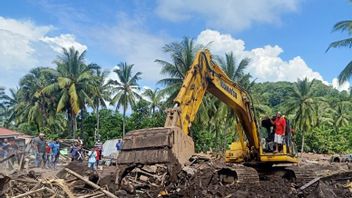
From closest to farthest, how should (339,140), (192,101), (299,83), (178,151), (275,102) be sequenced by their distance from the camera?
(178,151)
(192,101)
(299,83)
(339,140)
(275,102)

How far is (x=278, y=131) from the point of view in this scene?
13180 mm

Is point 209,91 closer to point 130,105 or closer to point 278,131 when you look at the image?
point 278,131

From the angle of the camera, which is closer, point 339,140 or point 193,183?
point 193,183

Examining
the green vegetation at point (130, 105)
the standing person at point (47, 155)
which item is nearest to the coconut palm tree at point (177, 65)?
the green vegetation at point (130, 105)

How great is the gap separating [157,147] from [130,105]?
1782 inches

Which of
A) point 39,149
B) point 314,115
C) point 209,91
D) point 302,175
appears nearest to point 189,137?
point 209,91

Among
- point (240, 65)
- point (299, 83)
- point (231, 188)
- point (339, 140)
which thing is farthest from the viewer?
point (339, 140)

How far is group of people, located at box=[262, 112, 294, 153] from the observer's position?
43.0 feet

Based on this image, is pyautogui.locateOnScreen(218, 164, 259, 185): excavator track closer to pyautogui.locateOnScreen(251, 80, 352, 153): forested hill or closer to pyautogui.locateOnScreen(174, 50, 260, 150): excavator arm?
pyautogui.locateOnScreen(174, 50, 260, 150): excavator arm

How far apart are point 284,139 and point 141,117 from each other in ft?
146

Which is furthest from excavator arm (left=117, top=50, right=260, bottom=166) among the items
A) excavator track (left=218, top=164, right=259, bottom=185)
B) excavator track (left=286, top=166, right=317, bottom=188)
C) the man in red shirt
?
excavator track (left=286, top=166, right=317, bottom=188)

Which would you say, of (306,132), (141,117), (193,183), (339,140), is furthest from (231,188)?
(339,140)

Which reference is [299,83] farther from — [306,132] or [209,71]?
[209,71]

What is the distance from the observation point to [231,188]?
11.4 m
